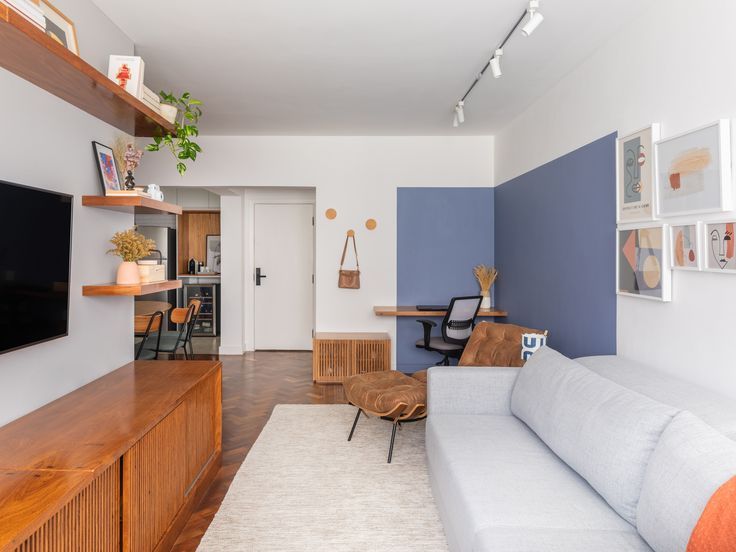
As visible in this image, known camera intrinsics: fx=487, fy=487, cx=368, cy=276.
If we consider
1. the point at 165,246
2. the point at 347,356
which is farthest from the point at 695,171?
the point at 165,246

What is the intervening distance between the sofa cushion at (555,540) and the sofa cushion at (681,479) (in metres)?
0.07

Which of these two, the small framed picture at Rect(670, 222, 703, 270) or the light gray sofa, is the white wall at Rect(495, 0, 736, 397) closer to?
the small framed picture at Rect(670, 222, 703, 270)

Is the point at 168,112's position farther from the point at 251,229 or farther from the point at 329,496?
the point at 251,229

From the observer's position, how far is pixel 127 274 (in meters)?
2.62

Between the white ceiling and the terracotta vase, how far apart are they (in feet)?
4.60

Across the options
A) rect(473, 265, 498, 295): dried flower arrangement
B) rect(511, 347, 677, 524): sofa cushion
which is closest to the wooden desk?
rect(473, 265, 498, 295): dried flower arrangement

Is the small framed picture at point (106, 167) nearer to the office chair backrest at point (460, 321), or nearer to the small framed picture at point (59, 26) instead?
the small framed picture at point (59, 26)

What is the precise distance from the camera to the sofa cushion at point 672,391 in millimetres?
1727

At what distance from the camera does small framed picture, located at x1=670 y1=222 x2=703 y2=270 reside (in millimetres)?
2256

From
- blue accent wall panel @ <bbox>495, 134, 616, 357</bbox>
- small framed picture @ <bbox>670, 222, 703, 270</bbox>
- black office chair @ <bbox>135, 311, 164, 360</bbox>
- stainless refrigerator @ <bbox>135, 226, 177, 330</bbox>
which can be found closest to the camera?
small framed picture @ <bbox>670, 222, 703, 270</bbox>

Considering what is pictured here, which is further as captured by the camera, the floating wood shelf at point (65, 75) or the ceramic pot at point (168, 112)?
the ceramic pot at point (168, 112)

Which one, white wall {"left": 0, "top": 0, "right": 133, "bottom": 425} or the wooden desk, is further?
the wooden desk

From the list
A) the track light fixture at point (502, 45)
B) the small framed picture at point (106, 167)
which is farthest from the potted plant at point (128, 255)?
the track light fixture at point (502, 45)

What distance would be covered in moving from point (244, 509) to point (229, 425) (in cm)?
138
